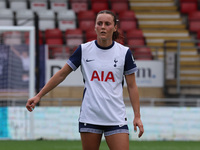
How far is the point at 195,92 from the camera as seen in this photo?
14664 mm

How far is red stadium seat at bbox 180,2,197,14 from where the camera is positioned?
19.0m

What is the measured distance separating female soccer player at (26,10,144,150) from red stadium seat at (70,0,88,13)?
46.9 feet

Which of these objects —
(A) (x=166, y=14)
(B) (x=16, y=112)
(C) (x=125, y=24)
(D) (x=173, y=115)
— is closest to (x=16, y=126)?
(B) (x=16, y=112)

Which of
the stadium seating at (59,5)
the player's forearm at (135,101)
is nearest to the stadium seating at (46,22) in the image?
the stadium seating at (59,5)

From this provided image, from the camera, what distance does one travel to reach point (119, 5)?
19.0m

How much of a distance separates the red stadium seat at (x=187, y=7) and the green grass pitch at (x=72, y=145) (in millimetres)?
8053

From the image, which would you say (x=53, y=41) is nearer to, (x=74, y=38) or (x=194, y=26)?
(x=74, y=38)

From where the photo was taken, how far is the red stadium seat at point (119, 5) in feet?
61.6

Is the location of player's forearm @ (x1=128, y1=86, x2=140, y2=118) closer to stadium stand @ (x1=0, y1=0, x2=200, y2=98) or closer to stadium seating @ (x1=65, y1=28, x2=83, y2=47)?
stadium stand @ (x1=0, y1=0, x2=200, y2=98)

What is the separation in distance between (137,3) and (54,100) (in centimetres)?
754

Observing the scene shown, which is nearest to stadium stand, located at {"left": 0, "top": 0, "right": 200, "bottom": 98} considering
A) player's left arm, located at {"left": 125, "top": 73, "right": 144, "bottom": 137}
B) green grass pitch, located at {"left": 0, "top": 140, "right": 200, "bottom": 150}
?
green grass pitch, located at {"left": 0, "top": 140, "right": 200, "bottom": 150}

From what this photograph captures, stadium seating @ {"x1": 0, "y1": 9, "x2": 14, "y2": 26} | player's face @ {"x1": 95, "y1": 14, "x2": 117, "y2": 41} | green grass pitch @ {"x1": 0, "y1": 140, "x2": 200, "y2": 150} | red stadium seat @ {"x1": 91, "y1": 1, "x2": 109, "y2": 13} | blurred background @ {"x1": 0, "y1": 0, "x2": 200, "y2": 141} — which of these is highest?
red stadium seat @ {"x1": 91, "y1": 1, "x2": 109, "y2": 13}

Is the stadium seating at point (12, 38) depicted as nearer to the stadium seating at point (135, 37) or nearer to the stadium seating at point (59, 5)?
the stadium seating at point (135, 37)

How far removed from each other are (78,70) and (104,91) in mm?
9143
